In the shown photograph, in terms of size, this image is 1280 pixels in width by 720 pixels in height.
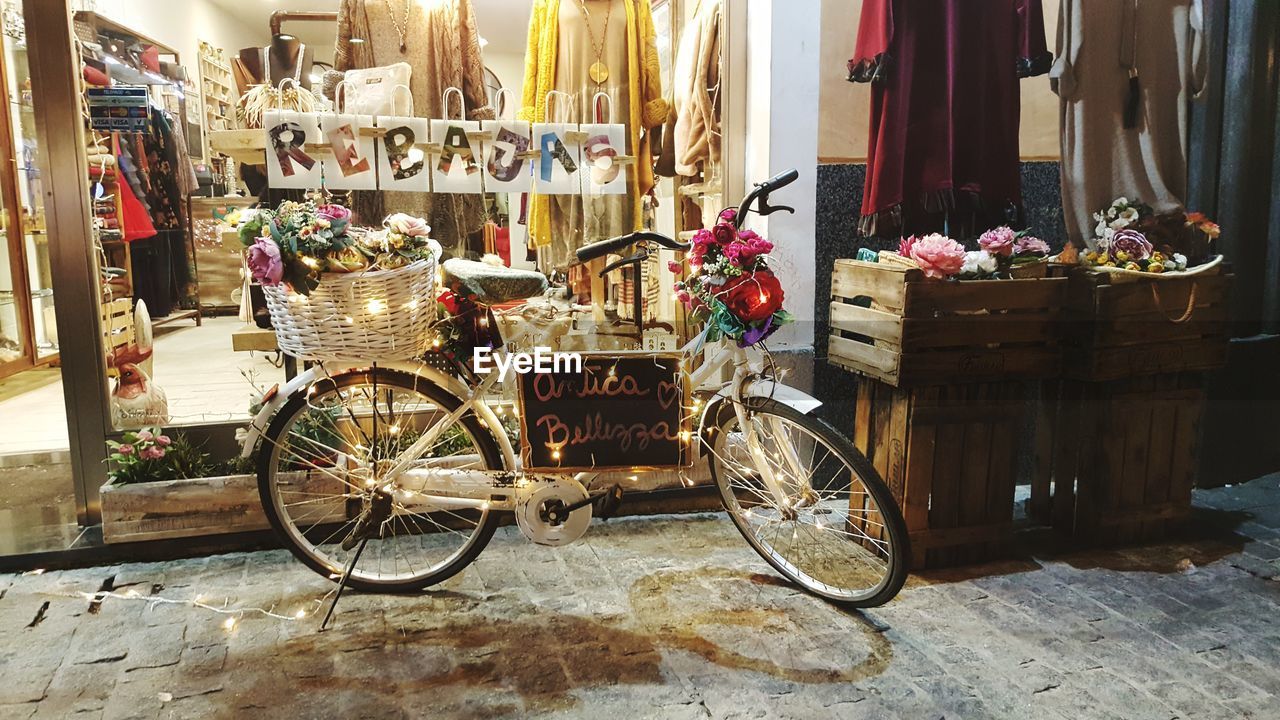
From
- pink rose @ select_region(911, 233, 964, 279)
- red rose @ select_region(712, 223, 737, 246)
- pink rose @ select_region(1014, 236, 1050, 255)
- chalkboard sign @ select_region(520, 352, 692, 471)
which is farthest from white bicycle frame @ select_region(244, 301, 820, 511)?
pink rose @ select_region(1014, 236, 1050, 255)

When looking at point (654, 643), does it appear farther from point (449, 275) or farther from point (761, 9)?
point (761, 9)

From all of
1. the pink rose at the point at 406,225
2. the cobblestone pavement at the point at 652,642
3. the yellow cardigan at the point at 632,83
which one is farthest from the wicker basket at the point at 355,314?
the yellow cardigan at the point at 632,83

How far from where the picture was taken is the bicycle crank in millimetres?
2883

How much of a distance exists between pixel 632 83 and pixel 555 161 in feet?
2.00

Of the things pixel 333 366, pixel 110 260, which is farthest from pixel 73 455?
pixel 333 366

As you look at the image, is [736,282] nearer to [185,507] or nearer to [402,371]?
[402,371]

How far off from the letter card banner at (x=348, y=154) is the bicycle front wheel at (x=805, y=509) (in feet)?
6.40

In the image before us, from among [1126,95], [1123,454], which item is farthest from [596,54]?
[1123,454]

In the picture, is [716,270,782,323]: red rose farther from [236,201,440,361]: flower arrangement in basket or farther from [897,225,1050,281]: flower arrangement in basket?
[236,201,440,361]: flower arrangement in basket

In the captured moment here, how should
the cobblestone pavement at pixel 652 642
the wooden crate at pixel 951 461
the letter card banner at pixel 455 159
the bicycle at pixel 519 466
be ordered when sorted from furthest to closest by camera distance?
the letter card banner at pixel 455 159 → the wooden crate at pixel 951 461 → the bicycle at pixel 519 466 → the cobblestone pavement at pixel 652 642

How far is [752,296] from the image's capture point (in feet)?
8.68

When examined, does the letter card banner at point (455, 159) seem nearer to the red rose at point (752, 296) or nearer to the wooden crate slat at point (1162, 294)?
the red rose at point (752, 296)

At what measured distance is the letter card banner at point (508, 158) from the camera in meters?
3.91

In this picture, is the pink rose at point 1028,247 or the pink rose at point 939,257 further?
the pink rose at point 1028,247
